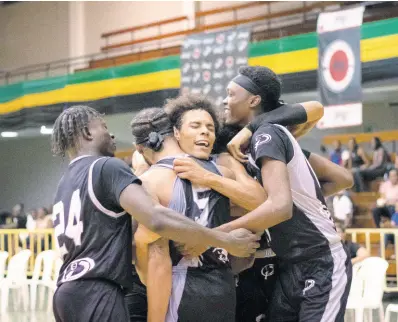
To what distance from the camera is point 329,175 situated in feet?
13.4

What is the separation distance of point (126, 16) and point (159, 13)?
1.15 meters

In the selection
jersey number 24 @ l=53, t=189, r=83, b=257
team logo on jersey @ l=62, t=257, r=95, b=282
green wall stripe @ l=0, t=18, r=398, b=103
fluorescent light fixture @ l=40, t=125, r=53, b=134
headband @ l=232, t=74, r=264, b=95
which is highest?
green wall stripe @ l=0, t=18, r=398, b=103

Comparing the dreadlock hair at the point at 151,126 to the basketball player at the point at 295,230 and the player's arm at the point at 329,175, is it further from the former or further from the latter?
the player's arm at the point at 329,175

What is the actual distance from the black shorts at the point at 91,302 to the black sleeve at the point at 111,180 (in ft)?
1.11

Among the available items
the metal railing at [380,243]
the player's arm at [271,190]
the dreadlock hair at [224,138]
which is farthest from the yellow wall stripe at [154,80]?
the player's arm at [271,190]

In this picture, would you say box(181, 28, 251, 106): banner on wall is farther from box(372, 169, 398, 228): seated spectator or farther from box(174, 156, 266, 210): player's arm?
box(174, 156, 266, 210): player's arm

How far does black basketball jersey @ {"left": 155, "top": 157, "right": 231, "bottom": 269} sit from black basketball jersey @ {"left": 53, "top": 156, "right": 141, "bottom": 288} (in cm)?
22

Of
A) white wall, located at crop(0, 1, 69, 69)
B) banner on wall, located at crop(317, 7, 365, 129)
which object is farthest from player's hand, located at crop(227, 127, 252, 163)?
white wall, located at crop(0, 1, 69, 69)

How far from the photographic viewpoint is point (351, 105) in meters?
12.2

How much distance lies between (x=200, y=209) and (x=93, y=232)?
1.57 feet

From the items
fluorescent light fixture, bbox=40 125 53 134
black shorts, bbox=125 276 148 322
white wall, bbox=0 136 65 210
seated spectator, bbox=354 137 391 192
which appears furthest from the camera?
white wall, bbox=0 136 65 210

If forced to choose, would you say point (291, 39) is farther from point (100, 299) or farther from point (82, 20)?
A: point (100, 299)

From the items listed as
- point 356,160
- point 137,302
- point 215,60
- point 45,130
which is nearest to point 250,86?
point 137,302

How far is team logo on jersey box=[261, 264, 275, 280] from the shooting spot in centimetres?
388
